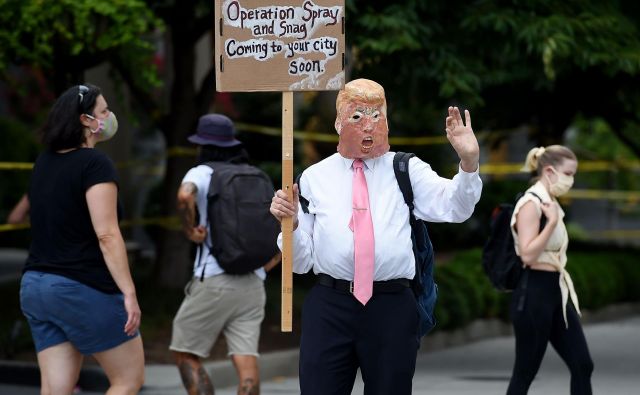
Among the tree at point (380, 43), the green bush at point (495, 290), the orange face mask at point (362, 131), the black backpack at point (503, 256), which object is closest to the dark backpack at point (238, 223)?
the black backpack at point (503, 256)

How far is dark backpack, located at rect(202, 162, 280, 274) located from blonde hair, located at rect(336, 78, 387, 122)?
223 centimetres

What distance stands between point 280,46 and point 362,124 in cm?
53

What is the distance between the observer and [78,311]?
6.25m

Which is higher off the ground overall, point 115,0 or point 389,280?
point 115,0

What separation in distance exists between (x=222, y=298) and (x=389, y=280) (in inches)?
103

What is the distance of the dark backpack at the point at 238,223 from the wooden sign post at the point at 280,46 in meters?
2.04

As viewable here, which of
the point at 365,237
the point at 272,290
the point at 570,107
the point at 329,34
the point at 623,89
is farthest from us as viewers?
the point at 570,107

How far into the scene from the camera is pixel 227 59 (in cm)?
609

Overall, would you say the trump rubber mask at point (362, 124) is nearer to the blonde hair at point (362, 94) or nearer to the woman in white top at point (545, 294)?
the blonde hair at point (362, 94)

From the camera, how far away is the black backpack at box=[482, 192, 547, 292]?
8109 millimetres

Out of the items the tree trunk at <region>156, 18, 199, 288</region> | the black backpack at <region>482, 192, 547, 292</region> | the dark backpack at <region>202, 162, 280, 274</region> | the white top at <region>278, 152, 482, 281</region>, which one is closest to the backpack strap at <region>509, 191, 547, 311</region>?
the black backpack at <region>482, 192, 547, 292</region>

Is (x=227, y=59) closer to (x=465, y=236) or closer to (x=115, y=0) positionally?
(x=115, y=0)

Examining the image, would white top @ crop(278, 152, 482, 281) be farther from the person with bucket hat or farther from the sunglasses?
the person with bucket hat

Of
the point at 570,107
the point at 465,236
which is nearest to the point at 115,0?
the point at 570,107
